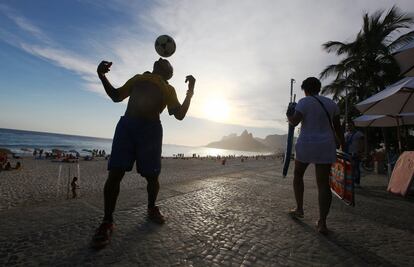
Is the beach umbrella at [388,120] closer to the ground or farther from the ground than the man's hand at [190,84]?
farther from the ground

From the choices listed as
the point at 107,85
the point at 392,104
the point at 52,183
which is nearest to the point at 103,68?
the point at 107,85

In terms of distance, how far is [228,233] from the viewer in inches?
110

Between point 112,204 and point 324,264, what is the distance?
199cm

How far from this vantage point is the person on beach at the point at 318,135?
10.4ft

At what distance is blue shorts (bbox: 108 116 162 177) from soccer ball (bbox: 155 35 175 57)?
43.1 inches

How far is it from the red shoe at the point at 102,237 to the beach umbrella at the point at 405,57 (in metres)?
4.30

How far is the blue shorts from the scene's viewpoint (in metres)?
2.71

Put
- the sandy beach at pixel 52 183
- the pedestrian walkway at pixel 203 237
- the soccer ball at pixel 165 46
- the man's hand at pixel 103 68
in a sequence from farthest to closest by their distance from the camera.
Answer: the sandy beach at pixel 52 183, the soccer ball at pixel 165 46, the man's hand at pixel 103 68, the pedestrian walkway at pixel 203 237

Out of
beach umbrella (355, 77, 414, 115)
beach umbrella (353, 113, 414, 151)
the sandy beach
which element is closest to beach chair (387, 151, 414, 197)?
beach umbrella (355, 77, 414, 115)

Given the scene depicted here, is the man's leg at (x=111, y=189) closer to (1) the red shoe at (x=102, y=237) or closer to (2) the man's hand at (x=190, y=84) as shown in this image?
(1) the red shoe at (x=102, y=237)

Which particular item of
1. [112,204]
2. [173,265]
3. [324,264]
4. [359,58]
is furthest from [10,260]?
[359,58]

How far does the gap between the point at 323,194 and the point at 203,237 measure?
152 cm

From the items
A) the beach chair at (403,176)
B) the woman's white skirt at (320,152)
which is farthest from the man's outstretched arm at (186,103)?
the beach chair at (403,176)

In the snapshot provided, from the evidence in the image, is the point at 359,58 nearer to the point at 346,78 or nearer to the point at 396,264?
the point at 346,78
